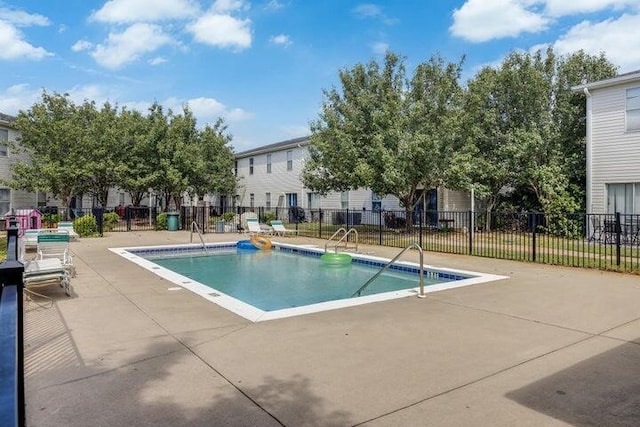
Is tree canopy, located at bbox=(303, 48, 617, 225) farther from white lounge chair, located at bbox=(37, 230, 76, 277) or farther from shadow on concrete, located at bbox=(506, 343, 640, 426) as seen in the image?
shadow on concrete, located at bbox=(506, 343, 640, 426)

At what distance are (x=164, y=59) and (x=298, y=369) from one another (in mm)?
18961

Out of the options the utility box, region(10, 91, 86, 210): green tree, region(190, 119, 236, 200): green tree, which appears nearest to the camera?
the utility box

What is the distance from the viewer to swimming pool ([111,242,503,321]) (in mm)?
7656

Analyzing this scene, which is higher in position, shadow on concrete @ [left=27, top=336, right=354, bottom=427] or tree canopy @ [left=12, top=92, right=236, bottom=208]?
tree canopy @ [left=12, top=92, right=236, bottom=208]

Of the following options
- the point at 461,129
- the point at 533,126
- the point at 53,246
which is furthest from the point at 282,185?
the point at 53,246

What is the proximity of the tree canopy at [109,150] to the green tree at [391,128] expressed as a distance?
30.6ft

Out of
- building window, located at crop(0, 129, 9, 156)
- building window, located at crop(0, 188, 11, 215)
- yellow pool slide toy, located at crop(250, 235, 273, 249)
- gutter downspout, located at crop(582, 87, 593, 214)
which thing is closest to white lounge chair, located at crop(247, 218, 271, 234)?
yellow pool slide toy, located at crop(250, 235, 273, 249)

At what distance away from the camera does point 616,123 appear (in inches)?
656

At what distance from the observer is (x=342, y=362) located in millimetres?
4477

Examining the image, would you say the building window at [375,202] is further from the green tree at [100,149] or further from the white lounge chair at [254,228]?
the green tree at [100,149]

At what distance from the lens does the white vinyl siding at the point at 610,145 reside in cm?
1634

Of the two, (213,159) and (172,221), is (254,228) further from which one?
(213,159)

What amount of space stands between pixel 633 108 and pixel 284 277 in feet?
46.3

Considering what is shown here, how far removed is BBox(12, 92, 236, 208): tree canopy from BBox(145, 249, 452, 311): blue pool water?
12.1 metres
